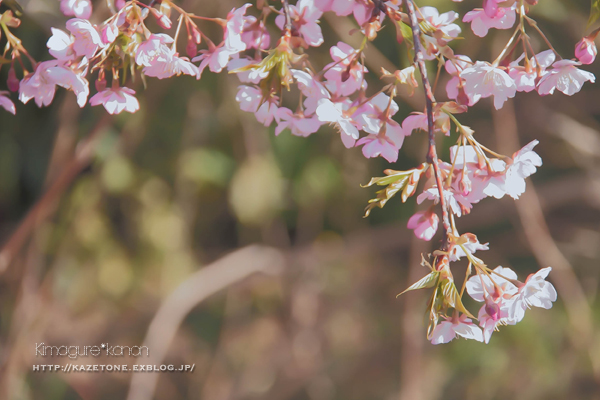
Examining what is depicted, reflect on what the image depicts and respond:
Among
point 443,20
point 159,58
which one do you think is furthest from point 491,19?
point 159,58

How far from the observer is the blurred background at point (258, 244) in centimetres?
132

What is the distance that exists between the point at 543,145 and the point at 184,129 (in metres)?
1.14

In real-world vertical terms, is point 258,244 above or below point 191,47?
below

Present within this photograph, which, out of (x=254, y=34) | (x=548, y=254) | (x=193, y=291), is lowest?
(x=193, y=291)

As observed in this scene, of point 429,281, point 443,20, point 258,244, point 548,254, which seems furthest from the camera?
point 258,244

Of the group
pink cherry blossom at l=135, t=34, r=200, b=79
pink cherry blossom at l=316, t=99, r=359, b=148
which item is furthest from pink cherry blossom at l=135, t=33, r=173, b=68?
pink cherry blossom at l=316, t=99, r=359, b=148

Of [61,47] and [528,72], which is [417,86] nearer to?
[528,72]

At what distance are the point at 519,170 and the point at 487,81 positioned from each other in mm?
69

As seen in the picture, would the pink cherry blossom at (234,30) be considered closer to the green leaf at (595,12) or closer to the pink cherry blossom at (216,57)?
the pink cherry blossom at (216,57)

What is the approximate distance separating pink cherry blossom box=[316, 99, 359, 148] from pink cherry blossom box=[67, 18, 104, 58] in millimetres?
151

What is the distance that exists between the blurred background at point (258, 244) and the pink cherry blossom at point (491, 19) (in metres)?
0.84

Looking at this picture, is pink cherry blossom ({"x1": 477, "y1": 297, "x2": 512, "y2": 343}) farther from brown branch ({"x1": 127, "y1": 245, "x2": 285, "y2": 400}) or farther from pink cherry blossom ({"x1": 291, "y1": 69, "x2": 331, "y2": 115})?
brown branch ({"x1": 127, "y1": 245, "x2": 285, "y2": 400})

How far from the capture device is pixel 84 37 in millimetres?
330

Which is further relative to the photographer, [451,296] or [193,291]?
[193,291]
